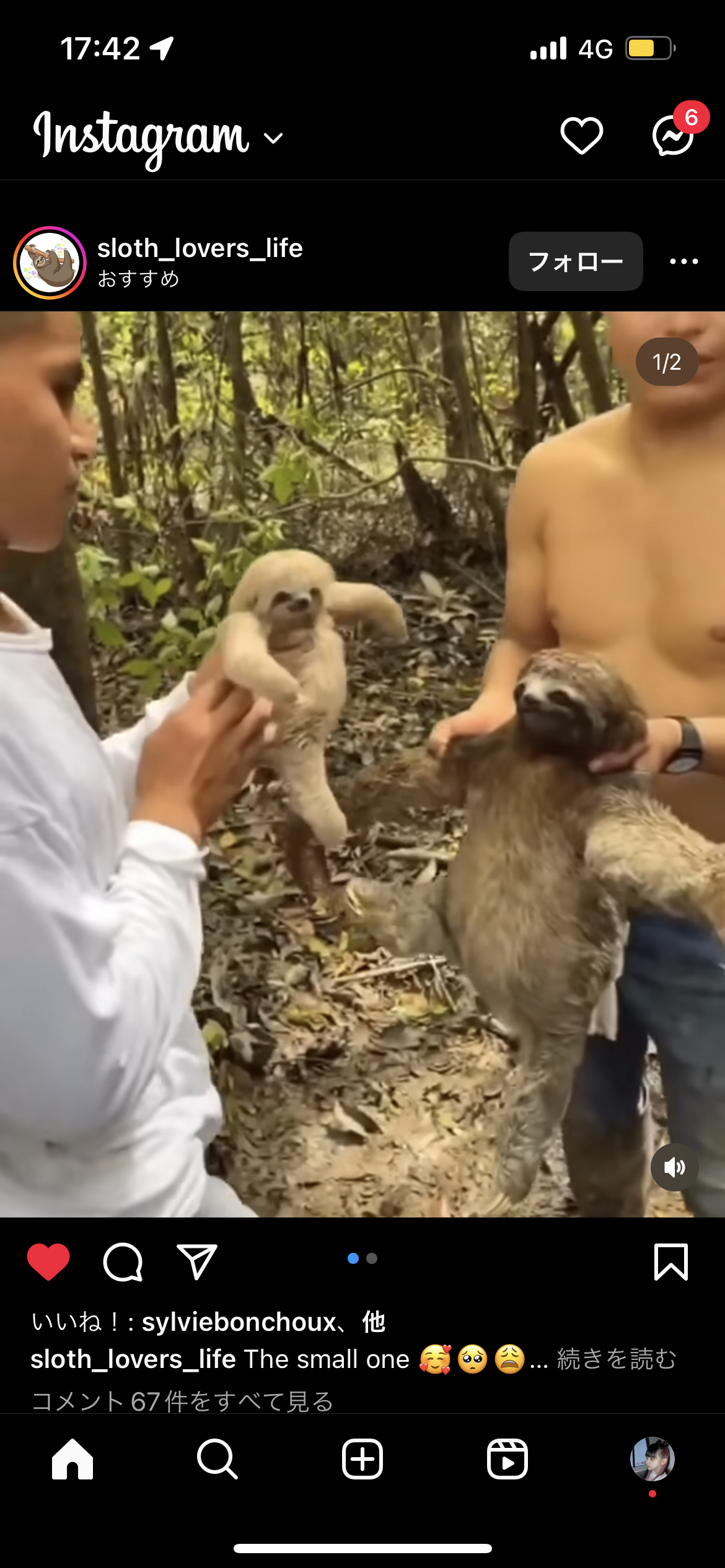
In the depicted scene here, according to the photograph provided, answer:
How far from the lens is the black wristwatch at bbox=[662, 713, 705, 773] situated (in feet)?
2.35

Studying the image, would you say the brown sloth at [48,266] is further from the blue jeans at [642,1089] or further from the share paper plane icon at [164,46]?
the blue jeans at [642,1089]

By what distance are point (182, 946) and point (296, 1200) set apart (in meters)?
0.20

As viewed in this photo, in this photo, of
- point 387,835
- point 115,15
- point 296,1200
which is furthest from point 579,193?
point 296,1200

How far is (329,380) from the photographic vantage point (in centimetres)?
73

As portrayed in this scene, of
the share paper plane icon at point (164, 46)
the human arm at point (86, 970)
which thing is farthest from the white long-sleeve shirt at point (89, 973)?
the share paper plane icon at point (164, 46)

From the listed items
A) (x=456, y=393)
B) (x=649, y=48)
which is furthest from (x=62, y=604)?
(x=649, y=48)
